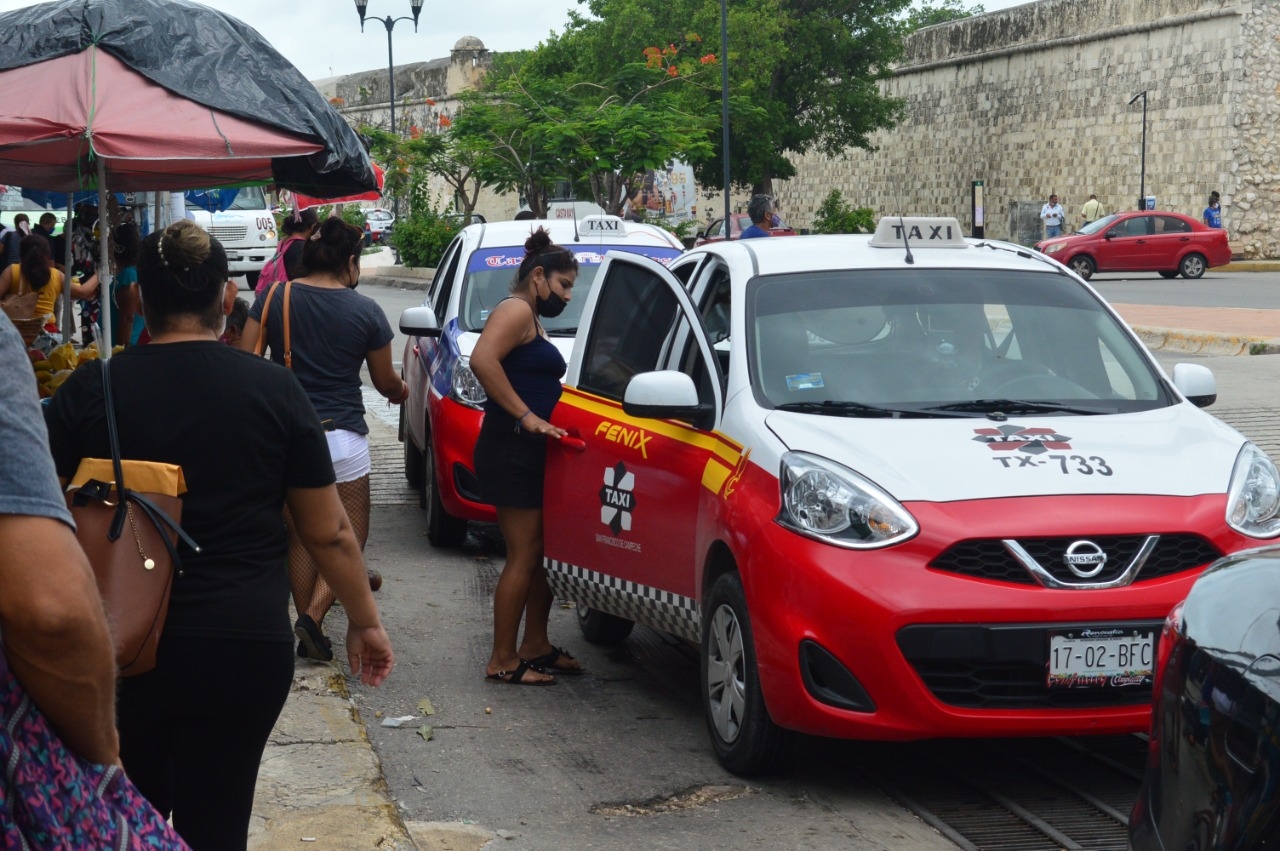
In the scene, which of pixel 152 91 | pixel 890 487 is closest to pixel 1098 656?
pixel 890 487

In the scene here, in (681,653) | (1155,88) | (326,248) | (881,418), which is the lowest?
(681,653)

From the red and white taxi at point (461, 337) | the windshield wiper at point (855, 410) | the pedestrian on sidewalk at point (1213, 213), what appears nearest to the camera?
the windshield wiper at point (855, 410)

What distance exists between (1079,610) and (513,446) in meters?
2.57

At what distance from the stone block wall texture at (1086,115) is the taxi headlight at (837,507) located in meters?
38.3

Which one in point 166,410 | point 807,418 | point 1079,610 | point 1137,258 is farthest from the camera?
point 1137,258

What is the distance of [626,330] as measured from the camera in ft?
22.5

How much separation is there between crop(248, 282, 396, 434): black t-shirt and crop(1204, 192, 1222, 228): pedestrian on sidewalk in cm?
3434

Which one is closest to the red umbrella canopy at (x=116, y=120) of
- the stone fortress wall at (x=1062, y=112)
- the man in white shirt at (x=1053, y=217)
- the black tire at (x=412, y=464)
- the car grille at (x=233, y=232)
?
the black tire at (x=412, y=464)

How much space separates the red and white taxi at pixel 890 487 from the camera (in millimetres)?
4824

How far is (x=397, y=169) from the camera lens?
3575cm

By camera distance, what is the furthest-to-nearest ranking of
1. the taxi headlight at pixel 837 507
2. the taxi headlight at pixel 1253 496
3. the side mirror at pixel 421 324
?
1. the side mirror at pixel 421 324
2. the taxi headlight at pixel 1253 496
3. the taxi headlight at pixel 837 507

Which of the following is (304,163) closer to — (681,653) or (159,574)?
(681,653)

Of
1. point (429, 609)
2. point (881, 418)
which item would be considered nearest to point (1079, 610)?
point (881, 418)

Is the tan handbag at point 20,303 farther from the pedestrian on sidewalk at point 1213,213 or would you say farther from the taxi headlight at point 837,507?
the pedestrian on sidewalk at point 1213,213
